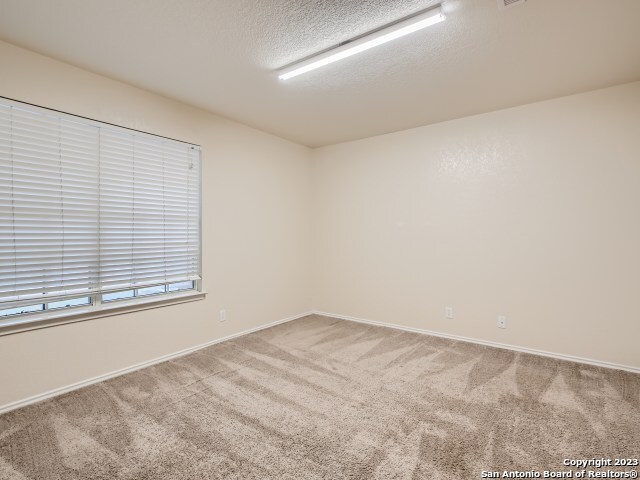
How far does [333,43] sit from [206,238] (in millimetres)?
2418

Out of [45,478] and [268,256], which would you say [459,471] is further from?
[268,256]

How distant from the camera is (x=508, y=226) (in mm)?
3580

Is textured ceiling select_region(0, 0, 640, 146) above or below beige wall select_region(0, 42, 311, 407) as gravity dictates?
above

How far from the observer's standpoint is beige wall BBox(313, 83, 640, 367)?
3.05m

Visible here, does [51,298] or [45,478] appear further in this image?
[51,298]

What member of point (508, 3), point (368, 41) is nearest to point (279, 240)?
point (368, 41)

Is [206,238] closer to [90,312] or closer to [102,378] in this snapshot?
[90,312]

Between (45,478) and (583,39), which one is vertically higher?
(583,39)

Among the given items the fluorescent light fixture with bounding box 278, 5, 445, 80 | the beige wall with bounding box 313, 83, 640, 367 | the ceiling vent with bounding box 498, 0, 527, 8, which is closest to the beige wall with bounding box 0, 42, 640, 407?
the beige wall with bounding box 313, 83, 640, 367

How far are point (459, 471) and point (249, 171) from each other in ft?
12.0

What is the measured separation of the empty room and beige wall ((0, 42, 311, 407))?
0.07 ft

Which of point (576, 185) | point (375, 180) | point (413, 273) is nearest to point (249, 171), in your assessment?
point (375, 180)

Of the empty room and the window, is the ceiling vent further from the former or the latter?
the window

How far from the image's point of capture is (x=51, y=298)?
260 cm
